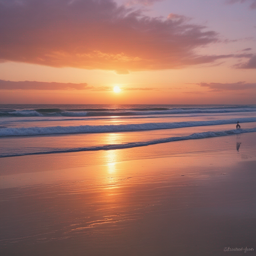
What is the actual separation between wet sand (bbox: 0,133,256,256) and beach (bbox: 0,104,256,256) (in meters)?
0.01

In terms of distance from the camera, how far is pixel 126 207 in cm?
439

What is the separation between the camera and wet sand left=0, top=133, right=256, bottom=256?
128 inches

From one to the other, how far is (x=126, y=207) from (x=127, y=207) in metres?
0.02

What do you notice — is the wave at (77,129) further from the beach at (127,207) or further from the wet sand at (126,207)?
the wet sand at (126,207)

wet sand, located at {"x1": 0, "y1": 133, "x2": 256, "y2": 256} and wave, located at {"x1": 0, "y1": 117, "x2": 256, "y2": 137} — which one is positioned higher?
wave, located at {"x1": 0, "y1": 117, "x2": 256, "y2": 137}

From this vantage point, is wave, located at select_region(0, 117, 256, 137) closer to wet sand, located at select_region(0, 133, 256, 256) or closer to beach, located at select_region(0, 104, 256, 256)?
beach, located at select_region(0, 104, 256, 256)

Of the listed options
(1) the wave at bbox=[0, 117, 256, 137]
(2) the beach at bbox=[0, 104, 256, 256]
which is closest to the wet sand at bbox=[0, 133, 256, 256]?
(2) the beach at bbox=[0, 104, 256, 256]

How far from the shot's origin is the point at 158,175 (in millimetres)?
6398

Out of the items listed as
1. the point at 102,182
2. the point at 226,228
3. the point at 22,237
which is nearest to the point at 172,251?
the point at 226,228

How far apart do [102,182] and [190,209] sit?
7.38 ft

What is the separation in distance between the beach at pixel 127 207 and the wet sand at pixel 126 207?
12mm

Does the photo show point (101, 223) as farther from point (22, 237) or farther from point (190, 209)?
point (190, 209)

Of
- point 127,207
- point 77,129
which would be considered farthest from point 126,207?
point 77,129

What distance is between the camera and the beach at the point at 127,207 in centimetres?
326
